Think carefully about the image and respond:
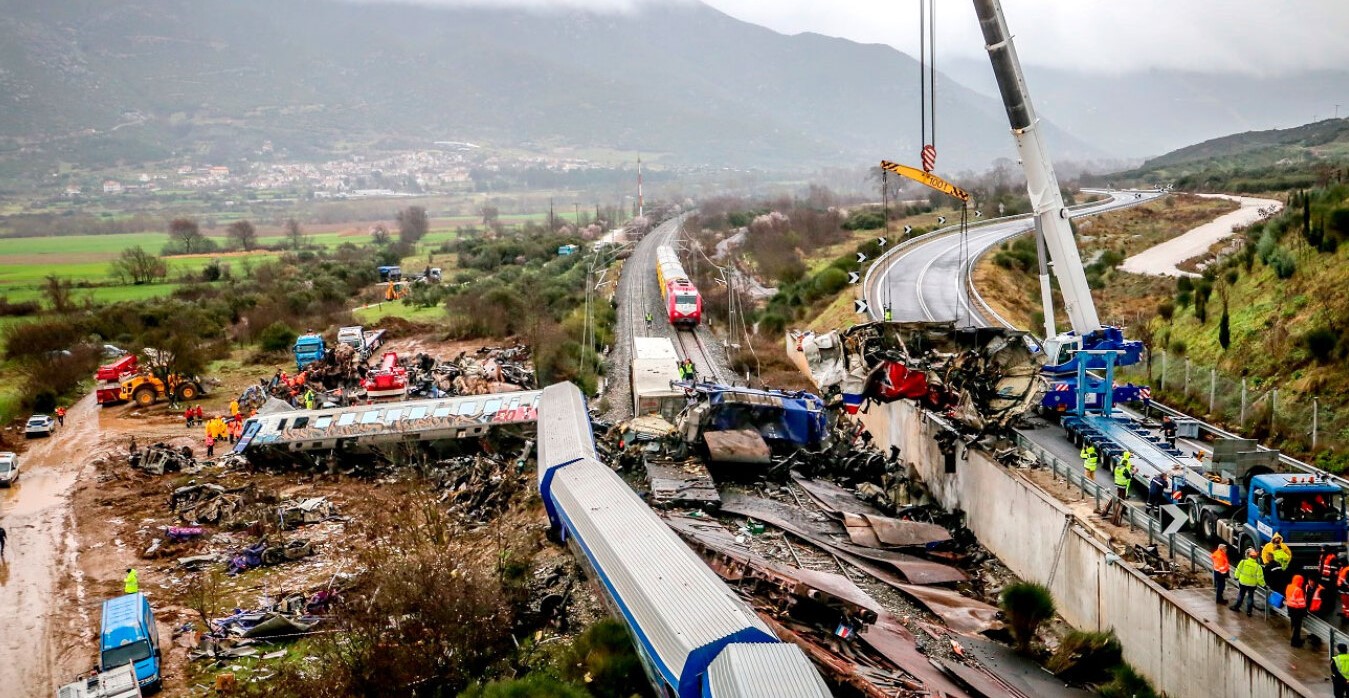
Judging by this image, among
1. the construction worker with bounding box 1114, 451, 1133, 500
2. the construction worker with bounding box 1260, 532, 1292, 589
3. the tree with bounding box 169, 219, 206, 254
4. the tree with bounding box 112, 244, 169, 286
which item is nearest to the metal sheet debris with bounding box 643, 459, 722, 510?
the construction worker with bounding box 1114, 451, 1133, 500

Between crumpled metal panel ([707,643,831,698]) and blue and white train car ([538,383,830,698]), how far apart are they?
13 millimetres

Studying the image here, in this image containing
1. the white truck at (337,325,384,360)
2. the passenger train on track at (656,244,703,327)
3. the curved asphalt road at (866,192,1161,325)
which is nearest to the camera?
the curved asphalt road at (866,192,1161,325)

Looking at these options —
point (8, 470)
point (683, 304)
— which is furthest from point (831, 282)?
point (8, 470)

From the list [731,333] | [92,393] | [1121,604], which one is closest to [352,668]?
[1121,604]

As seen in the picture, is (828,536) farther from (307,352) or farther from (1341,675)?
(307,352)

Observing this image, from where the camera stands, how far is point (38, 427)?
42.4 m

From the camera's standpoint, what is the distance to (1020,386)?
26000mm

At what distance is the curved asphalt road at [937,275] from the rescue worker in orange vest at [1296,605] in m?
21.1

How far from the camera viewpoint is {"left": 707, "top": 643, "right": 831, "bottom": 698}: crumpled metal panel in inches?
464

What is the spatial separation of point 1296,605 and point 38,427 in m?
46.0

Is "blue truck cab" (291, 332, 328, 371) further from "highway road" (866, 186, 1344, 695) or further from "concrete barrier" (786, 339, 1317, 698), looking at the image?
"concrete barrier" (786, 339, 1317, 698)

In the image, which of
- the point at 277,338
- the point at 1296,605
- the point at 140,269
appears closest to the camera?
the point at 1296,605

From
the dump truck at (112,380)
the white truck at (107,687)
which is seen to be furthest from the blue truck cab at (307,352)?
the white truck at (107,687)

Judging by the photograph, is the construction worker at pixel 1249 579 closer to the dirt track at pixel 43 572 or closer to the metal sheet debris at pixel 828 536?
the metal sheet debris at pixel 828 536
